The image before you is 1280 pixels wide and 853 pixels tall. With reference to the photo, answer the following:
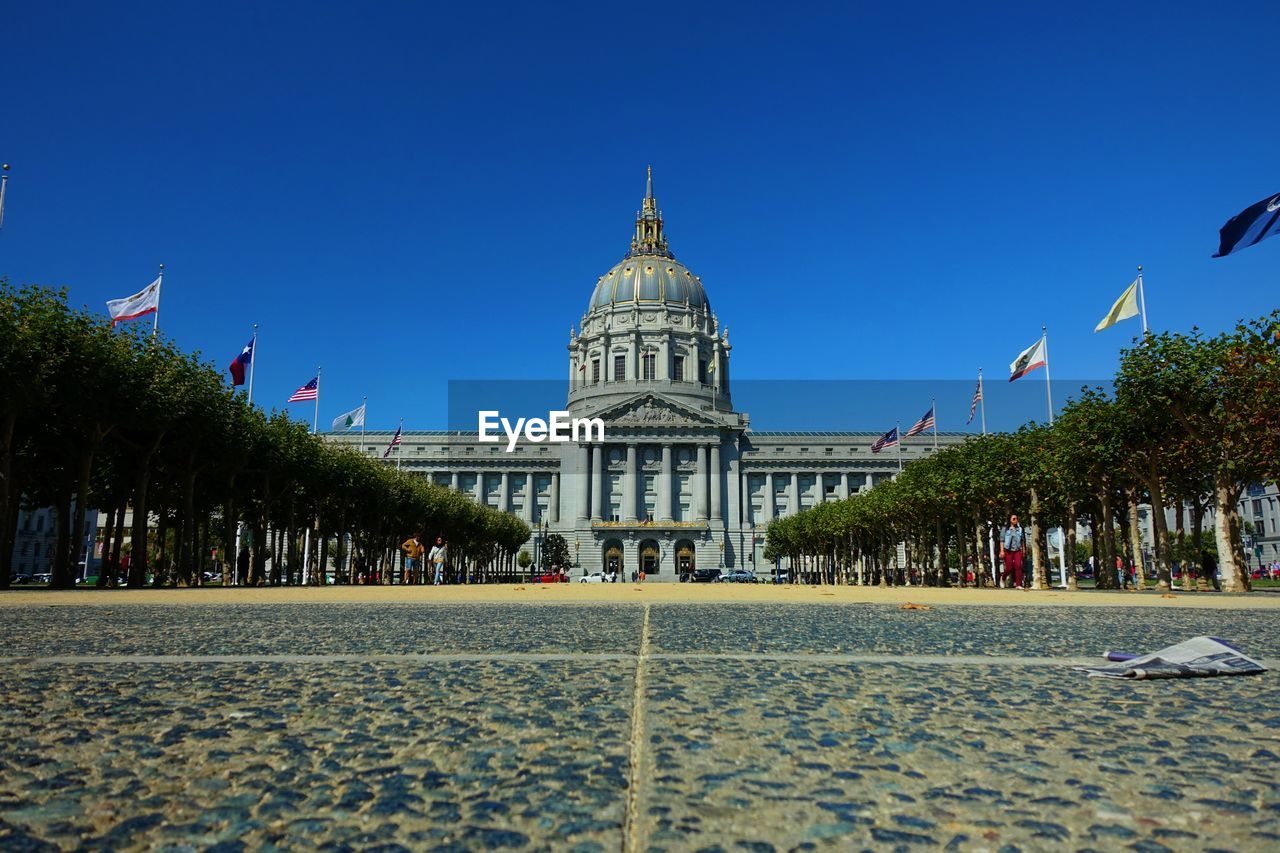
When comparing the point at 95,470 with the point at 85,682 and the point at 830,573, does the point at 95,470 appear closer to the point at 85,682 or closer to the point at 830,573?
the point at 85,682

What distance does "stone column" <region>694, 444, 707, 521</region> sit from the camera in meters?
108

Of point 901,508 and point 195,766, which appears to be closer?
point 195,766

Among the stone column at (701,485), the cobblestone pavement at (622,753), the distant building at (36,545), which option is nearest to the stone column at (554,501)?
the stone column at (701,485)

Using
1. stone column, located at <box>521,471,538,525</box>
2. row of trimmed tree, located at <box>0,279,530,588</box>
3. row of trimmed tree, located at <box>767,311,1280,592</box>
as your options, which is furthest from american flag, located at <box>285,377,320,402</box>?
stone column, located at <box>521,471,538,525</box>

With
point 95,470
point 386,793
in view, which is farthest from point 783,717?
point 95,470

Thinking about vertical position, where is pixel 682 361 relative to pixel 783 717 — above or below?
above

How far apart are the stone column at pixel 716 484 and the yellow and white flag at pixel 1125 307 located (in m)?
75.3

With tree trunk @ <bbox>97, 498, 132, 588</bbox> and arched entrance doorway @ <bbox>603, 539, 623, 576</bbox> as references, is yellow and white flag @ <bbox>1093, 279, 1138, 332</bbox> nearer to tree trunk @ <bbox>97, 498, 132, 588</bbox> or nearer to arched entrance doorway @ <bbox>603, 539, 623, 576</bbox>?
tree trunk @ <bbox>97, 498, 132, 588</bbox>

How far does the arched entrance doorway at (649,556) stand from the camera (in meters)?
106

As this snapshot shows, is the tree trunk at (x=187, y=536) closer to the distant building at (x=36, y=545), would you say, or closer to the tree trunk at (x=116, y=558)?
the tree trunk at (x=116, y=558)

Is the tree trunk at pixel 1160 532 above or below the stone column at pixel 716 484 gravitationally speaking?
below

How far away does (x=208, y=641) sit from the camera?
22.8 feet

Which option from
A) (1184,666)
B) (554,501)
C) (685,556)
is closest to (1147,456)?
(1184,666)

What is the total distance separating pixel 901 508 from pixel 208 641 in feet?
→ 167
